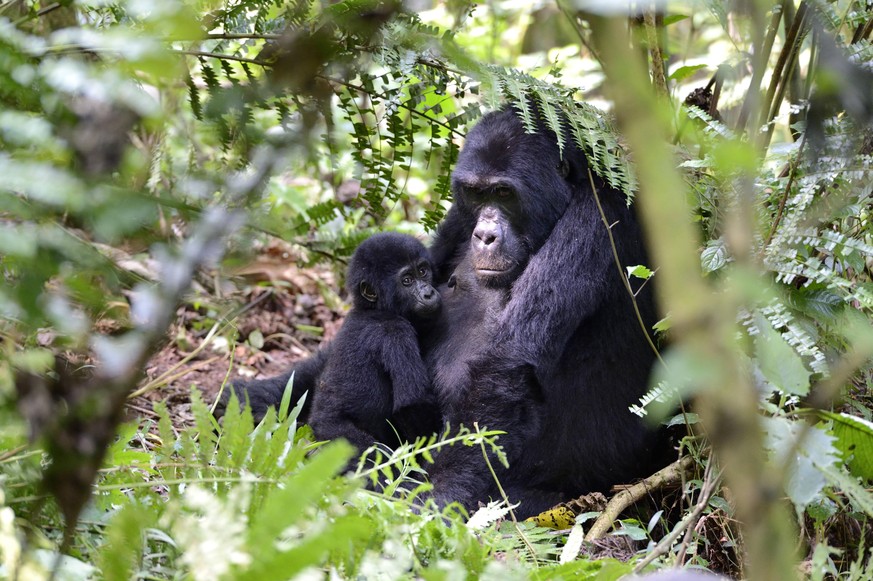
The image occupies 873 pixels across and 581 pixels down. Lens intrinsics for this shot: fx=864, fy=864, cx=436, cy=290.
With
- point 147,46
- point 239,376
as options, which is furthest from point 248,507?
point 239,376

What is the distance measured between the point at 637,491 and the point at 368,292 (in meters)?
1.68

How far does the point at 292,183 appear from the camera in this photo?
671 centimetres

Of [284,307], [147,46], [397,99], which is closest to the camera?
[147,46]

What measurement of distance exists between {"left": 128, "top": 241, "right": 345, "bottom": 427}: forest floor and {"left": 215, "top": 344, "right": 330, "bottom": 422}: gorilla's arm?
0.20 m

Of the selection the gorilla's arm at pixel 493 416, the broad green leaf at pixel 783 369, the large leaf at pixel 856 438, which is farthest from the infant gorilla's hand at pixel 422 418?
the broad green leaf at pixel 783 369

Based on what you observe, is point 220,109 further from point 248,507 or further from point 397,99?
point 397,99

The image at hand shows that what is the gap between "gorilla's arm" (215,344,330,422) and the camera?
445 centimetres

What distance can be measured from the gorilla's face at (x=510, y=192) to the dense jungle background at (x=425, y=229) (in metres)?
0.19

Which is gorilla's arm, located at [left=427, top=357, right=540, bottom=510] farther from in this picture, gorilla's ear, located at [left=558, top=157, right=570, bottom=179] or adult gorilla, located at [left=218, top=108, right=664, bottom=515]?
gorilla's ear, located at [left=558, top=157, right=570, bottom=179]

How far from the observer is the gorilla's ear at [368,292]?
431 centimetres

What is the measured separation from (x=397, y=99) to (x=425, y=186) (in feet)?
9.39

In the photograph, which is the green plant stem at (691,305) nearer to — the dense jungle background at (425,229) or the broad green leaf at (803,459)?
the dense jungle background at (425,229)

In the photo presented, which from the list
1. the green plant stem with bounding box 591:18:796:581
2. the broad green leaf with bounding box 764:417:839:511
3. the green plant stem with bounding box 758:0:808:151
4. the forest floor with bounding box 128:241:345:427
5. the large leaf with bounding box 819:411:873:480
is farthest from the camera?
the forest floor with bounding box 128:241:345:427

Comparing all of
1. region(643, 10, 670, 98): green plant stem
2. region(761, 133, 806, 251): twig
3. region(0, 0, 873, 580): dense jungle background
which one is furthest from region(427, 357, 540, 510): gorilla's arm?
region(643, 10, 670, 98): green plant stem
